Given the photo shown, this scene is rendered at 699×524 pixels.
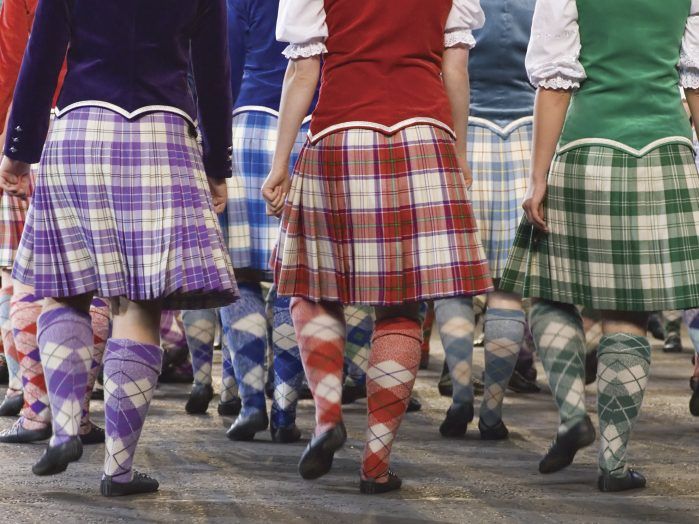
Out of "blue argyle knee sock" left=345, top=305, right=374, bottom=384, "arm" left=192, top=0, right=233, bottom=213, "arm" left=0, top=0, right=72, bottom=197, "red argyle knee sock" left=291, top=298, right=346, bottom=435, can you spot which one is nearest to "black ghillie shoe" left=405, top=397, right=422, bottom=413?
"blue argyle knee sock" left=345, top=305, right=374, bottom=384

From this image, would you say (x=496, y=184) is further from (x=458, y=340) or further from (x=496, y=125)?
(x=458, y=340)

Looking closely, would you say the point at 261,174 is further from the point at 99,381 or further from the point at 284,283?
the point at 99,381

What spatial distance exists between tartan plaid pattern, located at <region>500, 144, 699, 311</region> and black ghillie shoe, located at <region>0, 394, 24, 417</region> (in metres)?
1.93

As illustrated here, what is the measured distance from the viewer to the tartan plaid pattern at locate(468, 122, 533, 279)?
3.98 meters

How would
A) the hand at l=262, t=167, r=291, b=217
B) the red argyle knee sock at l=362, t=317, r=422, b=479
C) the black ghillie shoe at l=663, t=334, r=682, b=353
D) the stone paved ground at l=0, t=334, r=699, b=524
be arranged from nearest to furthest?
the stone paved ground at l=0, t=334, r=699, b=524
the red argyle knee sock at l=362, t=317, r=422, b=479
the hand at l=262, t=167, r=291, b=217
the black ghillie shoe at l=663, t=334, r=682, b=353

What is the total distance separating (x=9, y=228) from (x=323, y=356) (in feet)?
4.84

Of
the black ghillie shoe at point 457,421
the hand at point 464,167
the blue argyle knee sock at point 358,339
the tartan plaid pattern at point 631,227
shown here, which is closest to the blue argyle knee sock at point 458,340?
the black ghillie shoe at point 457,421

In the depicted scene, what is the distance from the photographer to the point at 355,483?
3.10m

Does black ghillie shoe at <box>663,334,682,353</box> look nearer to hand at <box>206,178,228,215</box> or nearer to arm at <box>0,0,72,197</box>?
hand at <box>206,178,228,215</box>

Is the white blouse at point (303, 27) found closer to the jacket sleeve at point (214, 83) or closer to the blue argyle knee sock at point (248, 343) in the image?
the jacket sleeve at point (214, 83)

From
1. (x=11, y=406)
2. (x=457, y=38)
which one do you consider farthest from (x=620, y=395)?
(x=11, y=406)

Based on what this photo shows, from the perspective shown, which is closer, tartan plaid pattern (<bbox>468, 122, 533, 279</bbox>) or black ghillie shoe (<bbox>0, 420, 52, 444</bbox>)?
black ghillie shoe (<bbox>0, 420, 52, 444</bbox>)

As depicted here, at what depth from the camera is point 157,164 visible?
9.41ft

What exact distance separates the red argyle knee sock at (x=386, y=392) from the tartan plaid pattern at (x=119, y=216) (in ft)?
1.34
